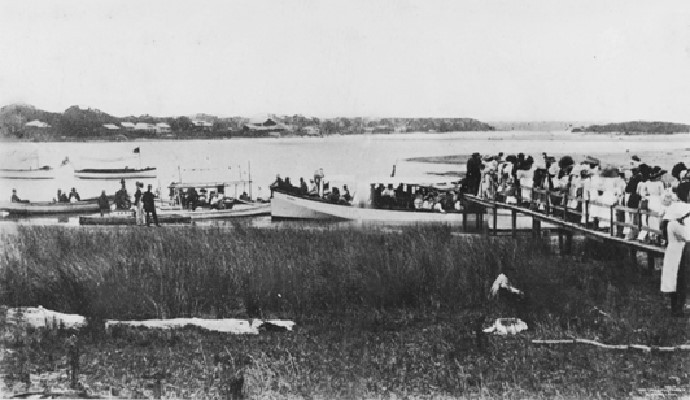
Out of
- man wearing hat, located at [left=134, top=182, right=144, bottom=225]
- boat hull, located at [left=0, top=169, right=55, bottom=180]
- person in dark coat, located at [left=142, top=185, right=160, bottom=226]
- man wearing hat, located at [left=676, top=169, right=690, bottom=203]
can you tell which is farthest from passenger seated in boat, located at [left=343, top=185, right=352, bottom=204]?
man wearing hat, located at [left=676, top=169, right=690, bottom=203]

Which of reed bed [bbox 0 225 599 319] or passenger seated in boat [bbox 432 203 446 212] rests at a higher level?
passenger seated in boat [bbox 432 203 446 212]

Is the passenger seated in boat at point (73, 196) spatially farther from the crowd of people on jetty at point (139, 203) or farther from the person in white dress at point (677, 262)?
the person in white dress at point (677, 262)

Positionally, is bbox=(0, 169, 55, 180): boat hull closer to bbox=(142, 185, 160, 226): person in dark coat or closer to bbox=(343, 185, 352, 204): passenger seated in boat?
bbox=(142, 185, 160, 226): person in dark coat

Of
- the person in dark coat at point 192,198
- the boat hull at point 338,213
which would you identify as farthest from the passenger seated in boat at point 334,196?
the person in dark coat at point 192,198

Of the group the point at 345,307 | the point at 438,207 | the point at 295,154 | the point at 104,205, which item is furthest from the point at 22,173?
the point at 438,207

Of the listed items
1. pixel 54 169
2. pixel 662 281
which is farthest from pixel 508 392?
pixel 54 169

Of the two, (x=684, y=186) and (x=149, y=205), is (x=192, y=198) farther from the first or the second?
(x=684, y=186)
